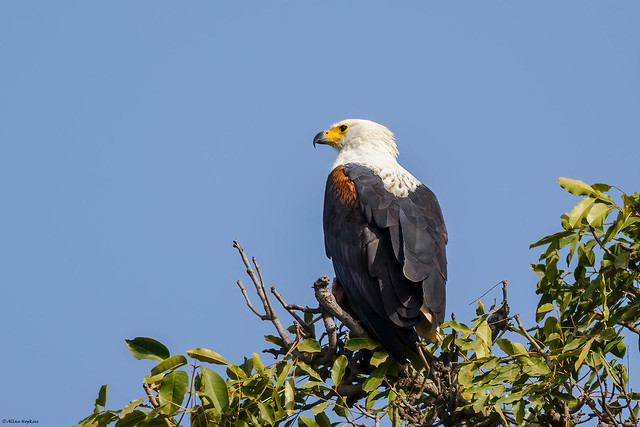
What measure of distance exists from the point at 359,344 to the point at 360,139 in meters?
2.86

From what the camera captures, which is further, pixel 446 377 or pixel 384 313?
pixel 384 313

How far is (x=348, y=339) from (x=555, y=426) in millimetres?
1149

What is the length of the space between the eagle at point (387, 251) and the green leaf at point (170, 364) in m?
1.33

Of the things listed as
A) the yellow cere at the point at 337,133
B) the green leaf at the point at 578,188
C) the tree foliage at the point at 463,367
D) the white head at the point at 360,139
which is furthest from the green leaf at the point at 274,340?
the yellow cere at the point at 337,133

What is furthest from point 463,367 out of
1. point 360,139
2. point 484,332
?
point 360,139

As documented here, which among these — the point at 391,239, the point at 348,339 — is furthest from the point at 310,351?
the point at 391,239

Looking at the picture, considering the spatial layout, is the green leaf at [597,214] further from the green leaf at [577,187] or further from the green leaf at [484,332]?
the green leaf at [484,332]

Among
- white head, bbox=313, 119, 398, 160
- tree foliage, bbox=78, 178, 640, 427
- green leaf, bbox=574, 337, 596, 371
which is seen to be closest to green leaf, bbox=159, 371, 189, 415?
tree foliage, bbox=78, 178, 640, 427

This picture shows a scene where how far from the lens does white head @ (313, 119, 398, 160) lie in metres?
7.00

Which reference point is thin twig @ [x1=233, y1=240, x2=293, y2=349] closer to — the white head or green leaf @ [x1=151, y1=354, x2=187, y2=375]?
green leaf @ [x1=151, y1=354, x2=187, y2=375]

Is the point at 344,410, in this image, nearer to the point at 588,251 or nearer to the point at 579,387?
the point at 579,387

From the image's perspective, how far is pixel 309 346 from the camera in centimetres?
443

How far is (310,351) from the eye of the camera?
443 cm

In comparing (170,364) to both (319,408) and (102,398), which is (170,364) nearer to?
(102,398)
